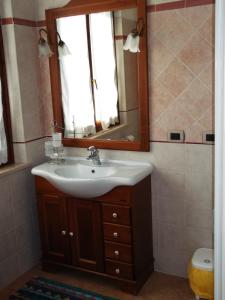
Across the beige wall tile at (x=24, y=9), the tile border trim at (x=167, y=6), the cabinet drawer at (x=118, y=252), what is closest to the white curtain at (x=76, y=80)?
the beige wall tile at (x=24, y=9)

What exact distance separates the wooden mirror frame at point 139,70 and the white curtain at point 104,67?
0.27 ft

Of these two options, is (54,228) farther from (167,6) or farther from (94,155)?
(167,6)

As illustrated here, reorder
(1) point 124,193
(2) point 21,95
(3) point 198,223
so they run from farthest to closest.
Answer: (2) point 21,95 < (3) point 198,223 < (1) point 124,193

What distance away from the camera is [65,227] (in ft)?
8.37

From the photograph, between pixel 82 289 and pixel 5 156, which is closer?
pixel 82 289

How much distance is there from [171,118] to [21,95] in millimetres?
1166

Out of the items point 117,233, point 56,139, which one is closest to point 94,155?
A: point 56,139

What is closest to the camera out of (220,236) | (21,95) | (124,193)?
(220,236)

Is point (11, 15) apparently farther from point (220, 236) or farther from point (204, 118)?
point (220, 236)

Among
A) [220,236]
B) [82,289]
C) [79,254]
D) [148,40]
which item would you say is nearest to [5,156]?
[79,254]

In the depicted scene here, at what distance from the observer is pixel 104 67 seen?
8.30ft

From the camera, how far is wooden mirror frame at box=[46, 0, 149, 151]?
2334 millimetres

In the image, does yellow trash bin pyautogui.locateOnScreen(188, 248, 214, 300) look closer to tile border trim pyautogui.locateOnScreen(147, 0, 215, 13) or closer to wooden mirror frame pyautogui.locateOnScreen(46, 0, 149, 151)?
wooden mirror frame pyautogui.locateOnScreen(46, 0, 149, 151)

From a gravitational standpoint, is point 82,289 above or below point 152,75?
below
